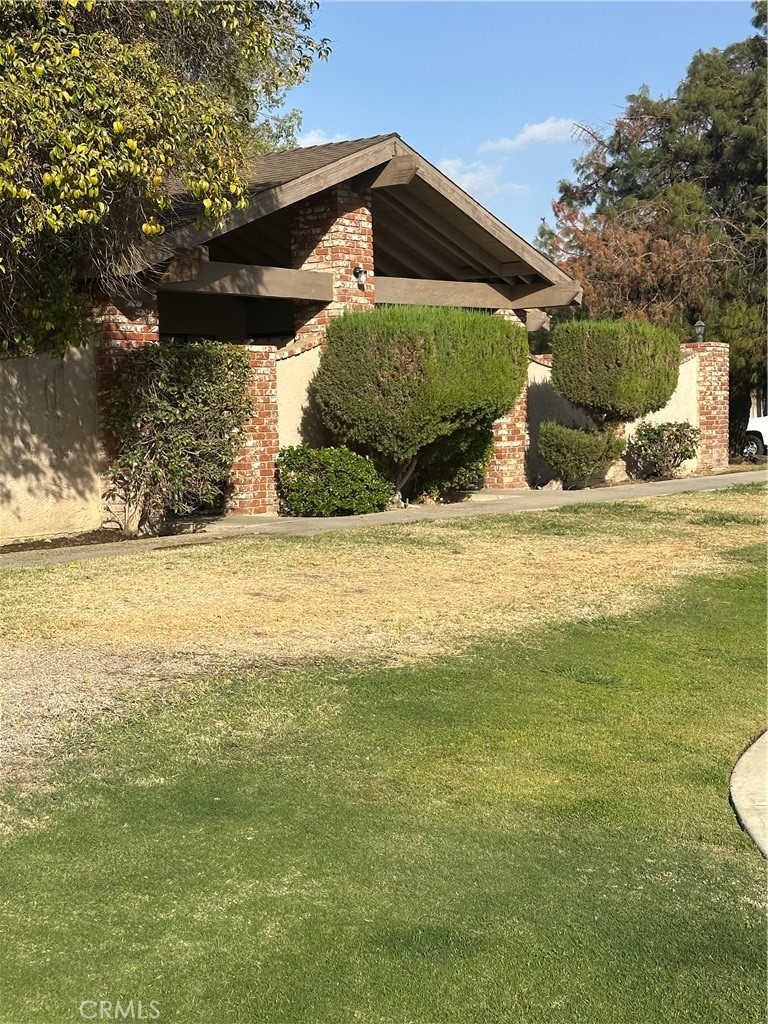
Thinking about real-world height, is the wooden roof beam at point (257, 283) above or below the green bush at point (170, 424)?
above

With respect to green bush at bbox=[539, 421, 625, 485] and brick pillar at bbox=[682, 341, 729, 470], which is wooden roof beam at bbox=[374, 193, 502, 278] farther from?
brick pillar at bbox=[682, 341, 729, 470]

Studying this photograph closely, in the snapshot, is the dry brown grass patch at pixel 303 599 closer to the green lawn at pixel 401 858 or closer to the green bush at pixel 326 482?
the green lawn at pixel 401 858

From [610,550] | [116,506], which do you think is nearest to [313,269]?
[116,506]

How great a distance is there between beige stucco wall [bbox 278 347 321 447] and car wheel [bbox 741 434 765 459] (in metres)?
13.4

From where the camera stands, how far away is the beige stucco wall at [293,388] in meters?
15.7

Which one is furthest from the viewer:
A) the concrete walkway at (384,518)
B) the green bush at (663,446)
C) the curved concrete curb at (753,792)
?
the green bush at (663,446)

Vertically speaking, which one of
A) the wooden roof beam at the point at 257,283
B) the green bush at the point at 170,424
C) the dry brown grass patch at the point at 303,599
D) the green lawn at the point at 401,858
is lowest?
the green lawn at the point at 401,858

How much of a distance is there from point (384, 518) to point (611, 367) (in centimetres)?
615

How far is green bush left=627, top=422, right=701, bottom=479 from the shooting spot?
20.8 meters

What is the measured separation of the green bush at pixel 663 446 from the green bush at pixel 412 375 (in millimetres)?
6172

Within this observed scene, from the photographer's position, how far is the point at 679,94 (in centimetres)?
3581

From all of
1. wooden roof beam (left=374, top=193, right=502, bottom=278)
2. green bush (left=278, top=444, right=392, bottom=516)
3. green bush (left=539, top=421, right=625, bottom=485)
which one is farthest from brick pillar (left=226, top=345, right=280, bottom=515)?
green bush (left=539, top=421, right=625, bottom=485)

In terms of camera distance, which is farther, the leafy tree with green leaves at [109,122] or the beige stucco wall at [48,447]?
the beige stucco wall at [48,447]

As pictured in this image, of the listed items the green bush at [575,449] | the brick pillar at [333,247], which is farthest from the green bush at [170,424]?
the green bush at [575,449]
